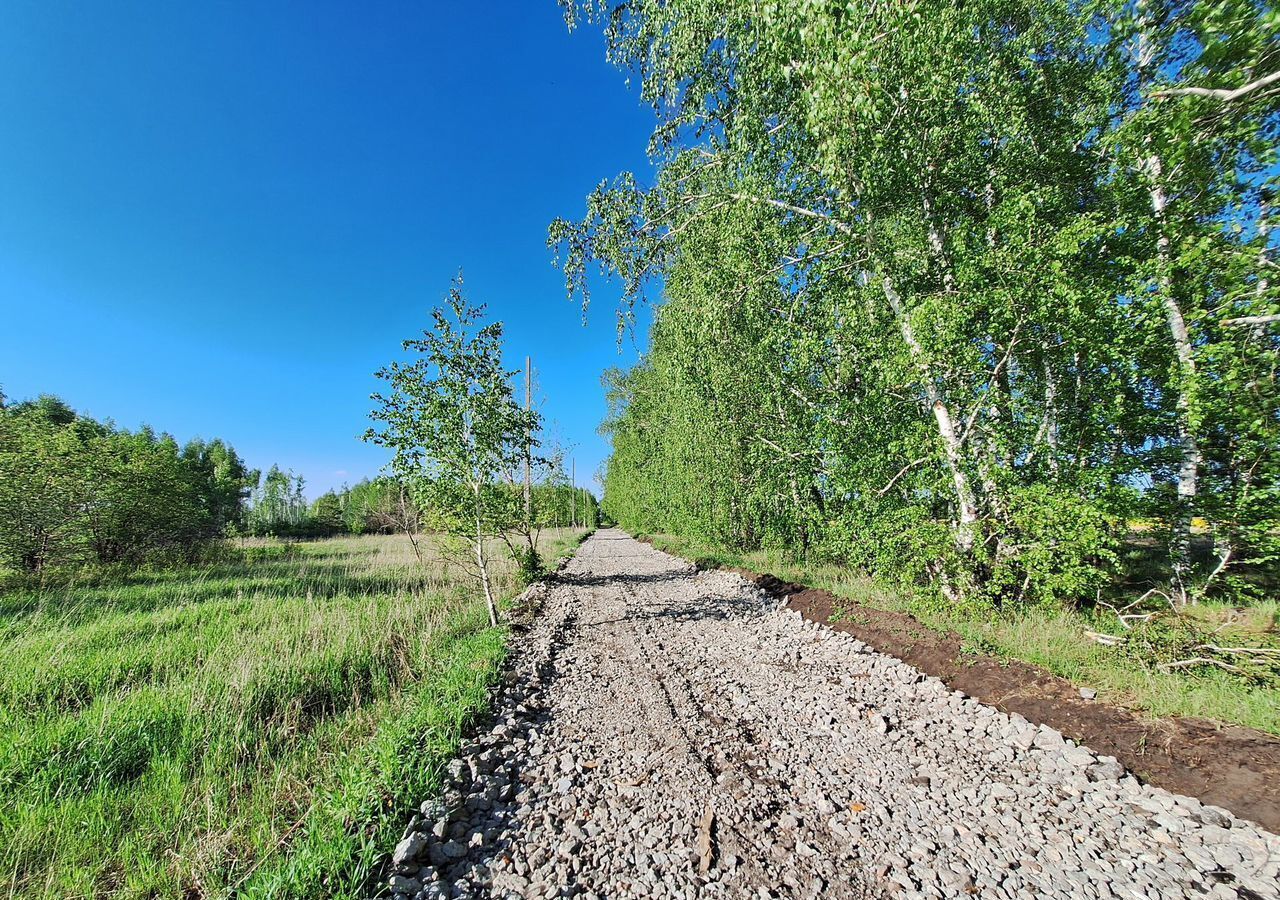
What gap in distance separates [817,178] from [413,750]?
26.8ft

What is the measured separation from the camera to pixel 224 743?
344cm

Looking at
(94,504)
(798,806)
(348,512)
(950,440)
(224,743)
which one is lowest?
(798,806)

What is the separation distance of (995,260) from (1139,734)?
451cm

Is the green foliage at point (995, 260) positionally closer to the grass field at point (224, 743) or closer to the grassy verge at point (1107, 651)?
the grassy verge at point (1107, 651)

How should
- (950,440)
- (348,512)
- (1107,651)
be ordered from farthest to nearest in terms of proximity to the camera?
(348,512) → (950,440) → (1107,651)

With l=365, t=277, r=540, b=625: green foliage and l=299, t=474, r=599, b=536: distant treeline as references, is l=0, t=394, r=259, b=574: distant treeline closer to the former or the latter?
l=365, t=277, r=540, b=625: green foliage

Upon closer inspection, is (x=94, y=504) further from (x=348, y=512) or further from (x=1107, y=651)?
(x=348, y=512)

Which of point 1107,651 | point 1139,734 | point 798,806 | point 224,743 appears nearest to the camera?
point 798,806

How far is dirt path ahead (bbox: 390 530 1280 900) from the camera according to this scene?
2047 mm

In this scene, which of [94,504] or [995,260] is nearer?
[995,260]

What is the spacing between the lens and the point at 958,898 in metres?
1.94

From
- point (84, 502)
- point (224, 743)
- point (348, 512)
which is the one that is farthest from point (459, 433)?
point (348, 512)

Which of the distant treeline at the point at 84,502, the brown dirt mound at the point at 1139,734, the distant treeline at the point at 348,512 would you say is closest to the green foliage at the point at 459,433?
the brown dirt mound at the point at 1139,734

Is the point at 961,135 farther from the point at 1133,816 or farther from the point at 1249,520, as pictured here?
the point at 1133,816
